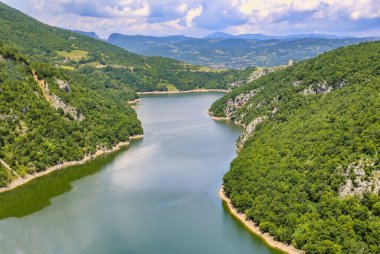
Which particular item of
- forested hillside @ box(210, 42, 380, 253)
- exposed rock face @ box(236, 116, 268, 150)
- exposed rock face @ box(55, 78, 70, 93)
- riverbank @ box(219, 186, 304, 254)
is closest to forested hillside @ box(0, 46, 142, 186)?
exposed rock face @ box(55, 78, 70, 93)

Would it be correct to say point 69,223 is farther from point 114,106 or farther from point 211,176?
→ point 114,106

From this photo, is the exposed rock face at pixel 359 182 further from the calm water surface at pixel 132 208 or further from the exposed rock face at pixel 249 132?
the exposed rock face at pixel 249 132

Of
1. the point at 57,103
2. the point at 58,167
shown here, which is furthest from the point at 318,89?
the point at 57,103

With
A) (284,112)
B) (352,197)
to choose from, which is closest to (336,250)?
(352,197)

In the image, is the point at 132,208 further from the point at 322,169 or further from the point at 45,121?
the point at 45,121

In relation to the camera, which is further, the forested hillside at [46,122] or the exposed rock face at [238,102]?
the exposed rock face at [238,102]

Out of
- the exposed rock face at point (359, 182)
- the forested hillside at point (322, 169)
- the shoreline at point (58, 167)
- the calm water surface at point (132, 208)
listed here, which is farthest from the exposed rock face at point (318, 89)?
the shoreline at point (58, 167)
